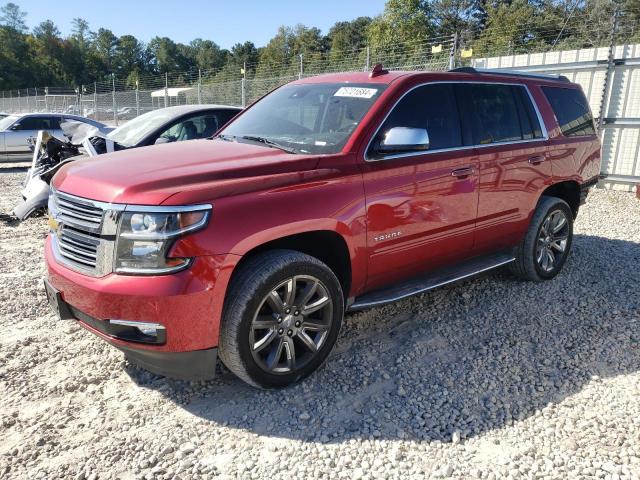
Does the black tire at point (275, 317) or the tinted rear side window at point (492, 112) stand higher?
the tinted rear side window at point (492, 112)

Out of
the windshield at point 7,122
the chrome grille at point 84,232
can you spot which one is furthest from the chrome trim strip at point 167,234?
the windshield at point 7,122

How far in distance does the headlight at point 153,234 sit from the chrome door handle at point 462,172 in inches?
79.0

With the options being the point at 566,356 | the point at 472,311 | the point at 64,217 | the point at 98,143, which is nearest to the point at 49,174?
the point at 98,143

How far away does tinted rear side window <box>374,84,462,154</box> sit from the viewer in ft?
11.8

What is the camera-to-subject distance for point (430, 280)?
3.83m

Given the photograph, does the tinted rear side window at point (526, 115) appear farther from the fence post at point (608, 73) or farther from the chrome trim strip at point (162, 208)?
the fence post at point (608, 73)

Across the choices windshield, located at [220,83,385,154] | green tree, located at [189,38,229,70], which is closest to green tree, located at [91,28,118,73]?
green tree, located at [189,38,229,70]

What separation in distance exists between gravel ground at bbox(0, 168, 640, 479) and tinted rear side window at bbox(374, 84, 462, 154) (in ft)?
4.80

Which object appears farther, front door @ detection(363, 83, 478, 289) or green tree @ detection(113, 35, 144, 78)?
green tree @ detection(113, 35, 144, 78)

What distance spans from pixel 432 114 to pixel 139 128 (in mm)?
4481

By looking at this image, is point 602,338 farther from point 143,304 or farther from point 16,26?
point 16,26

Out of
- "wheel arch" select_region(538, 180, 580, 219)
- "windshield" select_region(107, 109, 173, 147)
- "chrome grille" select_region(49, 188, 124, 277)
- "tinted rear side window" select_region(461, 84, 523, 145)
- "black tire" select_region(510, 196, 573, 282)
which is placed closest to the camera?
"chrome grille" select_region(49, 188, 124, 277)

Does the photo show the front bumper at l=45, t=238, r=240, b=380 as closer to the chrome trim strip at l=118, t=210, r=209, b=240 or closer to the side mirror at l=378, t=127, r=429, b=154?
the chrome trim strip at l=118, t=210, r=209, b=240

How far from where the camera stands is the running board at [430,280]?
11.4ft
